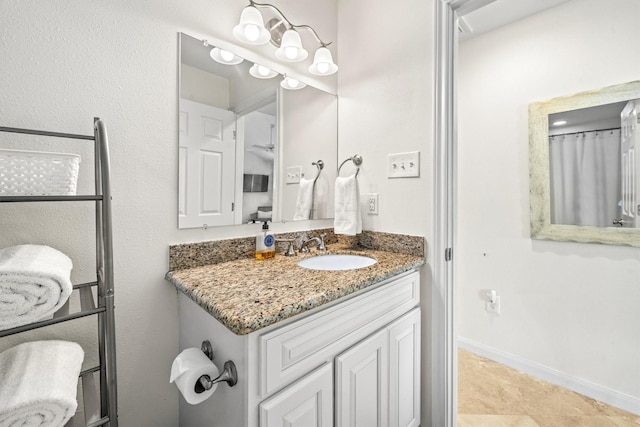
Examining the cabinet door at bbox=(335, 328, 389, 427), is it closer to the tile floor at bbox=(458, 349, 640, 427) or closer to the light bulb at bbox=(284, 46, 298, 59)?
the tile floor at bbox=(458, 349, 640, 427)

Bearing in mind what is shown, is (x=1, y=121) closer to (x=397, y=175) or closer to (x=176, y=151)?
(x=176, y=151)

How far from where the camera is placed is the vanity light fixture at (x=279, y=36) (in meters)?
1.15

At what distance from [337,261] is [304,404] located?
69cm

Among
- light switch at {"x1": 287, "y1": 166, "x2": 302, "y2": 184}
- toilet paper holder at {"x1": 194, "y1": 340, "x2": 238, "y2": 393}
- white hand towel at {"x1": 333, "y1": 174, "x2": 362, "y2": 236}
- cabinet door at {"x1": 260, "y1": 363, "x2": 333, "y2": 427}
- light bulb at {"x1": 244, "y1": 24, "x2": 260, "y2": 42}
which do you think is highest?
light bulb at {"x1": 244, "y1": 24, "x2": 260, "y2": 42}

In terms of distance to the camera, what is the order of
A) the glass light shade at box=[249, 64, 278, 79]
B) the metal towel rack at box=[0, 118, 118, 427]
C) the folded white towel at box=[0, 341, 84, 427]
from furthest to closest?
the glass light shade at box=[249, 64, 278, 79] < the metal towel rack at box=[0, 118, 118, 427] < the folded white towel at box=[0, 341, 84, 427]

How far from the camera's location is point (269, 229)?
140 centimetres

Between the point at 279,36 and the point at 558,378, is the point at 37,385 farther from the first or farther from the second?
the point at 558,378

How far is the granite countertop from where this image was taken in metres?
0.69

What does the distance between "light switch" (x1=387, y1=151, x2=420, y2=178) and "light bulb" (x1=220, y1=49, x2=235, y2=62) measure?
0.84 metres

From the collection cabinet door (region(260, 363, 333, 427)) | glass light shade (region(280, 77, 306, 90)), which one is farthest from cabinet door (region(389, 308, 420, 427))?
glass light shade (region(280, 77, 306, 90))

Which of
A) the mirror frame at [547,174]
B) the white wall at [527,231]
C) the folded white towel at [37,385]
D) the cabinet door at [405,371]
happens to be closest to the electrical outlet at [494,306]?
the white wall at [527,231]

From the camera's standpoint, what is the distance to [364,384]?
97cm

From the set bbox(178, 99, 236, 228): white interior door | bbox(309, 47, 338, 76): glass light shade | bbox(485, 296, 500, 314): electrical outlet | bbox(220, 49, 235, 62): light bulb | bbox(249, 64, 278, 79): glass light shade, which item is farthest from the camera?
bbox(485, 296, 500, 314): electrical outlet

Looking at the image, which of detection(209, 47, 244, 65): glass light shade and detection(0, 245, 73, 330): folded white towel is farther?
detection(209, 47, 244, 65): glass light shade
